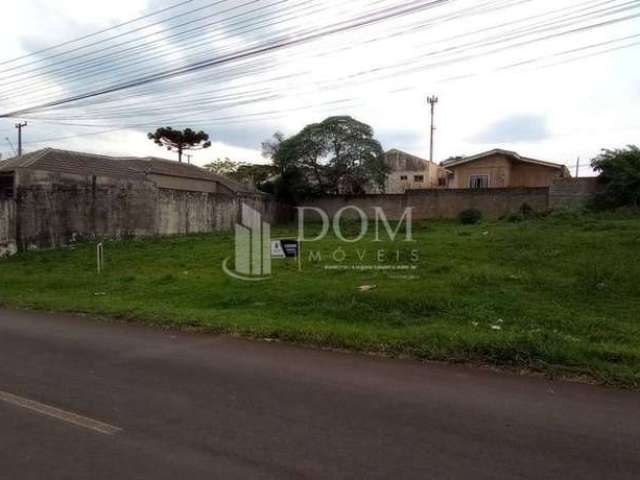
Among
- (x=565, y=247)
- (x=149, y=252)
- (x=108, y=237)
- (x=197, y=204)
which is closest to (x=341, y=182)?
(x=197, y=204)

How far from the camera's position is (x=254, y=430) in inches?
161

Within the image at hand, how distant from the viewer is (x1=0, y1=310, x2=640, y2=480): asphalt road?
3525 millimetres

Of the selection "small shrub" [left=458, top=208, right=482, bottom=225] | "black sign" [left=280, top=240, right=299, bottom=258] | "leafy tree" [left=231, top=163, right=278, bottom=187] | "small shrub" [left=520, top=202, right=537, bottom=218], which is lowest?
"black sign" [left=280, top=240, right=299, bottom=258]

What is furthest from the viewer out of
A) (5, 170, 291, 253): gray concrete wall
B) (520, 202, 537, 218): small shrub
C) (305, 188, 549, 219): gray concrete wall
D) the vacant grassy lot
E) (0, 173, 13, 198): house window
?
(305, 188, 549, 219): gray concrete wall

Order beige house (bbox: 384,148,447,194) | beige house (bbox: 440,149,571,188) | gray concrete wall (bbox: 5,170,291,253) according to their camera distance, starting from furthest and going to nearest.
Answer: beige house (bbox: 384,148,447,194) → beige house (bbox: 440,149,571,188) → gray concrete wall (bbox: 5,170,291,253)

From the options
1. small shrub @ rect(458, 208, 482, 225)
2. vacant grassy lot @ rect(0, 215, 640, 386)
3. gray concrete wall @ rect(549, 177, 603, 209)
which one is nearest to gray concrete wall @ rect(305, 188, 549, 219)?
gray concrete wall @ rect(549, 177, 603, 209)

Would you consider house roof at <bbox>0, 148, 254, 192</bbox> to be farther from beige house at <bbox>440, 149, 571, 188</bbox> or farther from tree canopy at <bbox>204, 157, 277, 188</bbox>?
beige house at <bbox>440, 149, 571, 188</bbox>

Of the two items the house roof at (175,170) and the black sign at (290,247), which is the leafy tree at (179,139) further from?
the black sign at (290,247)

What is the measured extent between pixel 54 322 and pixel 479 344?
6.64m

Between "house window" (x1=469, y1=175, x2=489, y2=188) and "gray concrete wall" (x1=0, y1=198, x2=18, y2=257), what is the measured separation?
88.5ft

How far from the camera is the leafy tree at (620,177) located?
23.1 m

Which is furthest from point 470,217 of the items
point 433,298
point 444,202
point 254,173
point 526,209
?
point 254,173

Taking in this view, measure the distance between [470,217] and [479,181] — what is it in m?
10.3

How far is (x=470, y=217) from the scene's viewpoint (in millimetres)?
26859
